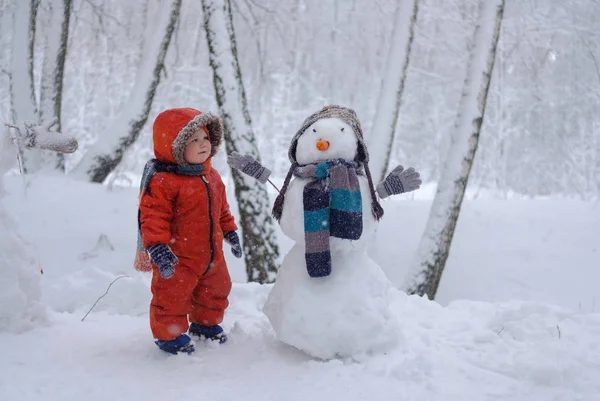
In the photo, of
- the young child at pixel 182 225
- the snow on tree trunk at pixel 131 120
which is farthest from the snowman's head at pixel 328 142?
the snow on tree trunk at pixel 131 120

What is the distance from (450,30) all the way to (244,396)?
37.4 feet

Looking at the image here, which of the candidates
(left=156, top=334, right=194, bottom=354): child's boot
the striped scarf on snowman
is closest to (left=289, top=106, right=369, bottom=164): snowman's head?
the striped scarf on snowman

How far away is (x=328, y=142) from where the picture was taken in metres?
2.93

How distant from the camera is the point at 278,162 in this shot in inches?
774

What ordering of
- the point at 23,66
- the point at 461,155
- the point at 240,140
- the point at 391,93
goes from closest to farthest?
the point at 240,140 → the point at 461,155 → the point at 391,93 → the point at 23,66

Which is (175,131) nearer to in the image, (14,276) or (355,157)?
(355,157)

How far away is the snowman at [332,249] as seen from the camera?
277cm

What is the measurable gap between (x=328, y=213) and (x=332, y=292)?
457mm

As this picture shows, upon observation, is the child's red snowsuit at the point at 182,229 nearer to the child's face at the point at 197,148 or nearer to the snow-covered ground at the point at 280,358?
the child's face at the point at 197,148

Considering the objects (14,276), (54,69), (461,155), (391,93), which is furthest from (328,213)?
(54,69)

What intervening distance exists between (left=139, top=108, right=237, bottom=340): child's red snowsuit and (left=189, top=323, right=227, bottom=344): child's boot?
0.14 ft

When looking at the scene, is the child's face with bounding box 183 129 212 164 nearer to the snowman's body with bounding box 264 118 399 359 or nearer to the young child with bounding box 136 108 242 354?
the young child with bounding box 136 108 242 354

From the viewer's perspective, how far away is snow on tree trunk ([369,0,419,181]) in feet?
22.9

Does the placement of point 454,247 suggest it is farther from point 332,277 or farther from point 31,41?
point 31,41
